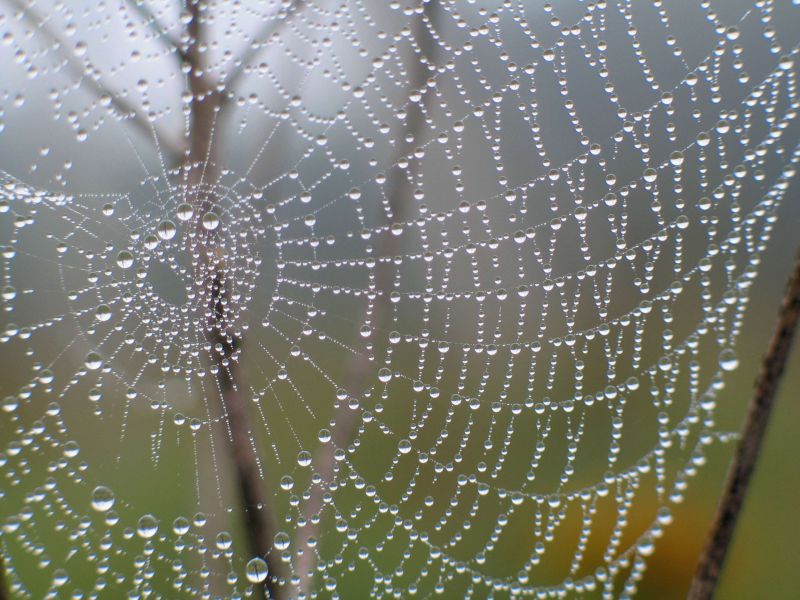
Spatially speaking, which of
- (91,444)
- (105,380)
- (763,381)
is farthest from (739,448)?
(91,444)

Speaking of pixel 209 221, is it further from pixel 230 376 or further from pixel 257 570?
pixel 257 570

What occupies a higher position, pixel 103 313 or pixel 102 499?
pixel 103 313

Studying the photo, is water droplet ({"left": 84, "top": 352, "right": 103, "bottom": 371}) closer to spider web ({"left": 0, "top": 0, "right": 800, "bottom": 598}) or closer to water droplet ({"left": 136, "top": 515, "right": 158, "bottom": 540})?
spider web ({"left": 0, "top": 0, "right": 800, "bottom": 598})

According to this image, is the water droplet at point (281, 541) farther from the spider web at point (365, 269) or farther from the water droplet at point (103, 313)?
the water droplet at point (103, 313)

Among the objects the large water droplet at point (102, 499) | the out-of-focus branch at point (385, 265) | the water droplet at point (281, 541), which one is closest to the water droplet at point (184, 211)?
the out-of-focus branch at point (385, 265)

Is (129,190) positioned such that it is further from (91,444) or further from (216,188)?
(91,444)

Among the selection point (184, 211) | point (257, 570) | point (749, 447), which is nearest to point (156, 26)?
point (184, 211)

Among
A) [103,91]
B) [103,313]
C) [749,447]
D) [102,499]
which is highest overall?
[103,91]
